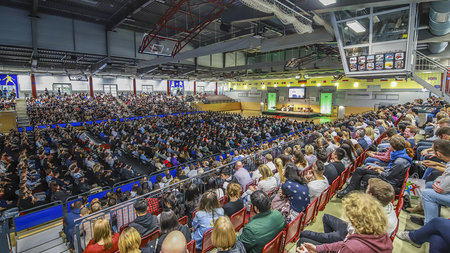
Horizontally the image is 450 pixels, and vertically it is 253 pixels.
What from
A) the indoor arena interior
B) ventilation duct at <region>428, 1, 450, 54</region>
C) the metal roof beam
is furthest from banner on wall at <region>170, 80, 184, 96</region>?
ventilation duct at <region>428, 1, 450, 54</region>

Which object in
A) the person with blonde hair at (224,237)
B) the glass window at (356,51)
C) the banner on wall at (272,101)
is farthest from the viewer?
the banner on wall at (272,101)

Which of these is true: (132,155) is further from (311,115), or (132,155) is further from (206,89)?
(206,89)

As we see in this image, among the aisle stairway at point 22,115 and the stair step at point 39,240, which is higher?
the aisle stairway at point 22,115

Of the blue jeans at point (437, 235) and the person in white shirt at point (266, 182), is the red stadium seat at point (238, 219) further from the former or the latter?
the blue jeans at point (437, 235)

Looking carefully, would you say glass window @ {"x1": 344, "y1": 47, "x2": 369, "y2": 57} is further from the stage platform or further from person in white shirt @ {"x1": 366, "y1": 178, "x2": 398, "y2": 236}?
the stage platform

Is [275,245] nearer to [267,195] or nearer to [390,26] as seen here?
[267,195]

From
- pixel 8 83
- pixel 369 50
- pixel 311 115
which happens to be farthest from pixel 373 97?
pixel 8 83

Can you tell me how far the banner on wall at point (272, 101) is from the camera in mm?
28438

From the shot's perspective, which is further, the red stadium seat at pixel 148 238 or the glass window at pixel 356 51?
the glass window at pixel 356 51

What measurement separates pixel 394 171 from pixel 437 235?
1492 millimetres

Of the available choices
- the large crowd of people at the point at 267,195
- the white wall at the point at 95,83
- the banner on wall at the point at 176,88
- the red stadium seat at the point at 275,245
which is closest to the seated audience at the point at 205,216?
the large crowd of people at the point at 267,195

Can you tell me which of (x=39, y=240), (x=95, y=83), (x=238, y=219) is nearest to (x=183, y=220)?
(x=238, y=219)

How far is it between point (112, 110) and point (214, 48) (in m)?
16.0

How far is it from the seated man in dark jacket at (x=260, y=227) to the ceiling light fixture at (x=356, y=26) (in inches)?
296
